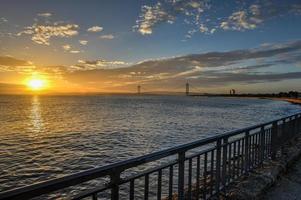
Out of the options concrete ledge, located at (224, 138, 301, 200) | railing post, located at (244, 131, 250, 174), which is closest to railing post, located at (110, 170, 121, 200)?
concrete ledge, located at (224, 138, 301, 200)

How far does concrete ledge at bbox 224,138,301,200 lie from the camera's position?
5.41 m

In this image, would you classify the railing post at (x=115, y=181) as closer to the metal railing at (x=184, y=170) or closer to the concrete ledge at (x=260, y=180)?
the metal railing at (x=184, y=170)

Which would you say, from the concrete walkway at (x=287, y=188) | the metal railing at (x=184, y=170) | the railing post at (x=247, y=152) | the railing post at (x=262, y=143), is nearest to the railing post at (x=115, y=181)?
the metal railing at (x=184, y=170)

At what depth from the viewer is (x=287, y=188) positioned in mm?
6203

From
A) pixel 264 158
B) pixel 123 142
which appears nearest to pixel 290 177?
pixel 264 158

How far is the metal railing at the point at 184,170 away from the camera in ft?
7.91

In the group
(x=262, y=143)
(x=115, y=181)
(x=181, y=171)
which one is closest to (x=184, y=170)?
(x=181, y=171)

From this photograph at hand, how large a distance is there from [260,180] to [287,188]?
0.61m

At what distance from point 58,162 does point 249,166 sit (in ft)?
36.5

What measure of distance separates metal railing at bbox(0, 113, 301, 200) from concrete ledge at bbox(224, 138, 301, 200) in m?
0.16

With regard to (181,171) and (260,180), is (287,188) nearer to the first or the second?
(260,180)

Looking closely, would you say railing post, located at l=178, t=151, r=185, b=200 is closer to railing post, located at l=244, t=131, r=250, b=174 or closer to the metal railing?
the metal railing

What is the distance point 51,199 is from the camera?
9.48 m

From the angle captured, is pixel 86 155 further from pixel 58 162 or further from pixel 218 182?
pixel 218 182
